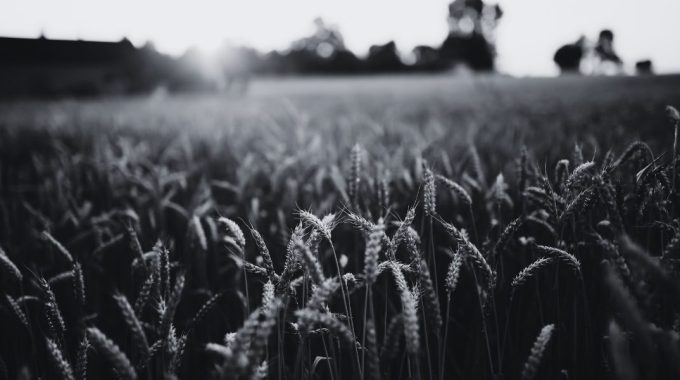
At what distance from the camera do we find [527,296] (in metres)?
1.42

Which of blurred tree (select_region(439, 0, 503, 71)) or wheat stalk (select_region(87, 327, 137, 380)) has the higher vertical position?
blurred tree (select_region(439, 0, 503, 71))

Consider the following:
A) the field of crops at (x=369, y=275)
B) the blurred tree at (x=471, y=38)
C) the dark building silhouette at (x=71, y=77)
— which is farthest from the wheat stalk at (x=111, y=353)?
the blurred tree at (x=471, y=38)

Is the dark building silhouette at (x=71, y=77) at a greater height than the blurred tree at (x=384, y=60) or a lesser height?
lesser

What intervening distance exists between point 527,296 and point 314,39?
81.1m

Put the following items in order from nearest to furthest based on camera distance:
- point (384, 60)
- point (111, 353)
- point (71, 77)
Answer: point (111, 353) < point (71, 77) < point (384, 60)

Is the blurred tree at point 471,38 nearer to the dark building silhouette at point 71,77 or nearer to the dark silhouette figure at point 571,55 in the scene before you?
the dark silhouette figure at point 571,55

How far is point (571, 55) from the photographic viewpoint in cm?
4034

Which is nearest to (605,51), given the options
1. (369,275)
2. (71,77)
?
(71,77)

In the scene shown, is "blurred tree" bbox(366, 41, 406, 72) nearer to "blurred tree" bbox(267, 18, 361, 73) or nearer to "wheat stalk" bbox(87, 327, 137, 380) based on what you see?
"blurred tree" bbox(267, 18, 361, 73)

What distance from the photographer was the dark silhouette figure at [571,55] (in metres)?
40.3

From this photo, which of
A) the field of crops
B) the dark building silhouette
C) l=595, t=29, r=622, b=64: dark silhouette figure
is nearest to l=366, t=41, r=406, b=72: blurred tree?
l=595, t=29, r=622, b=64: dark silhouette figure

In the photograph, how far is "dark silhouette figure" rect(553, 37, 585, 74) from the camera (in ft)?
132

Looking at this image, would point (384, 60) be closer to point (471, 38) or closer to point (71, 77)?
point (471, 38)

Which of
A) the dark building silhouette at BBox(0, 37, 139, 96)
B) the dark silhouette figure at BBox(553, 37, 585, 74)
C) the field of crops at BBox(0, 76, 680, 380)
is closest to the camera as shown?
the field of crops at BBox(0, 76, 680, 380)
